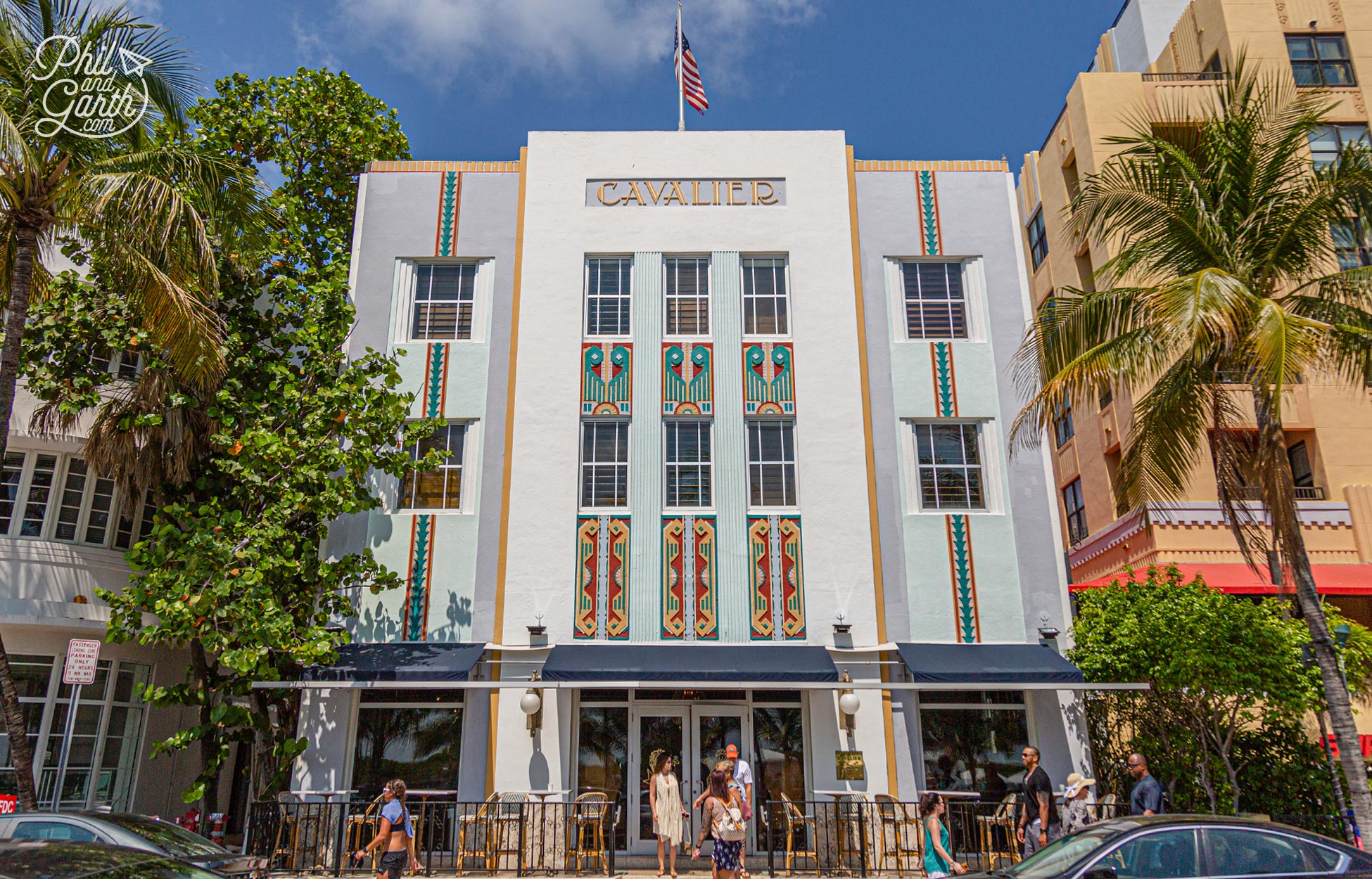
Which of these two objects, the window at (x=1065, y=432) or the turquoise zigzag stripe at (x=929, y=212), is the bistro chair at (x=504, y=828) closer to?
the turquoise zigzag stripe at (x=929, y=212)

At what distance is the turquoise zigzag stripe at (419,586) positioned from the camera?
1555cm

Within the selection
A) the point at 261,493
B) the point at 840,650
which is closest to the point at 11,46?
the point at 261,493

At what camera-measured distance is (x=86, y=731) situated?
15992mm

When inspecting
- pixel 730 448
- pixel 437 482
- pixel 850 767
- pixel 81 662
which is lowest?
pixel 850 767

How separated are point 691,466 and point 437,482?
174 inches

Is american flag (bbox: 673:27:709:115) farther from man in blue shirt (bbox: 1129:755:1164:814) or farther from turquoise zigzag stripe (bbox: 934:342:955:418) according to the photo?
man in blue shirt (bbox: 1129:755:1164:814)

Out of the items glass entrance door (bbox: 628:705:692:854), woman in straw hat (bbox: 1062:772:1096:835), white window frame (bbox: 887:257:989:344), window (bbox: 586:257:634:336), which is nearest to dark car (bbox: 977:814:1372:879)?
woman in straw hat (bbox: 1062:772:1096:835)

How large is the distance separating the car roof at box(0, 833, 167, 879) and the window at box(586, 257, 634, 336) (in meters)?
11.7

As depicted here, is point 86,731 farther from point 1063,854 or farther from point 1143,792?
point 1143,792

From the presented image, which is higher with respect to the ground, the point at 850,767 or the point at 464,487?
the point at 464,487

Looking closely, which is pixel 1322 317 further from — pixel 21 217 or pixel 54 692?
pixel 54 692

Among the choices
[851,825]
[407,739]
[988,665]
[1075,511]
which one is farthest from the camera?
[1075,511]

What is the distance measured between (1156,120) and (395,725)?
70.6 feet

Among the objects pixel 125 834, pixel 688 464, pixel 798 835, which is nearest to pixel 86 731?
pixel 125 834
